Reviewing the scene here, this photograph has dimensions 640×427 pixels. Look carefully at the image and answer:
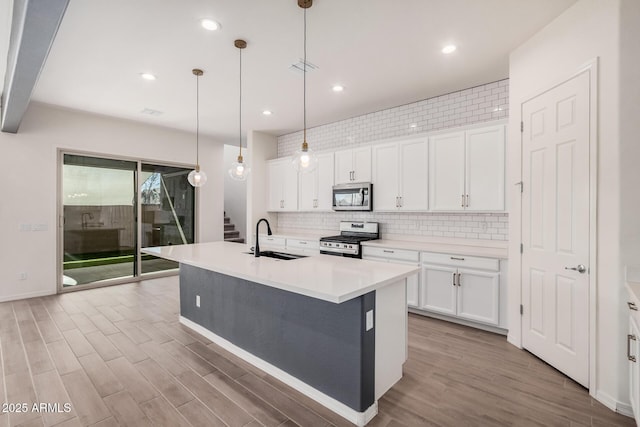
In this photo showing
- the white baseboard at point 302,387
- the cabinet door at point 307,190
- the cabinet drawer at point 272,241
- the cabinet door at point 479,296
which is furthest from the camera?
the cabinet drawer at point 272,241

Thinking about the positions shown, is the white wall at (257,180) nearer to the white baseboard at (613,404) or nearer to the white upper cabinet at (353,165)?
the white upper cabinet at (353,165)

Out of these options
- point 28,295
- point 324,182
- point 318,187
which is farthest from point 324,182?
point 28,295

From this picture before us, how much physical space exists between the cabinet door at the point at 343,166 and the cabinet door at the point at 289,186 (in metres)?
0.96

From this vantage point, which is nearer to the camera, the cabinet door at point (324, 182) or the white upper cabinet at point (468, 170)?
the white upper cabinet at point (468, 170)

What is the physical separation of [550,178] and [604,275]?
869 millimetres

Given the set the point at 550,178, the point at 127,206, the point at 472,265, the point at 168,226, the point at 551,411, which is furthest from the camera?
the point at 168,226

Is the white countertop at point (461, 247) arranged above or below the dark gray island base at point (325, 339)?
above

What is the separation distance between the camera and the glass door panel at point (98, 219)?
5070mm

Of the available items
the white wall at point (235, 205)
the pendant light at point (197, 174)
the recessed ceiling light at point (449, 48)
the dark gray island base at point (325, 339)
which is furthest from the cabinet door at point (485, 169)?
the white wall at point (235, 205)

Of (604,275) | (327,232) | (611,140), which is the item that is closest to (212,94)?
(327,232)

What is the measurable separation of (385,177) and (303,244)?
5.94 feet

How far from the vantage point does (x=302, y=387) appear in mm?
2305

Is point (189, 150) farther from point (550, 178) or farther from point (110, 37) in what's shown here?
point (550, 178)

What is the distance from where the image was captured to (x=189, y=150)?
6.39 m
